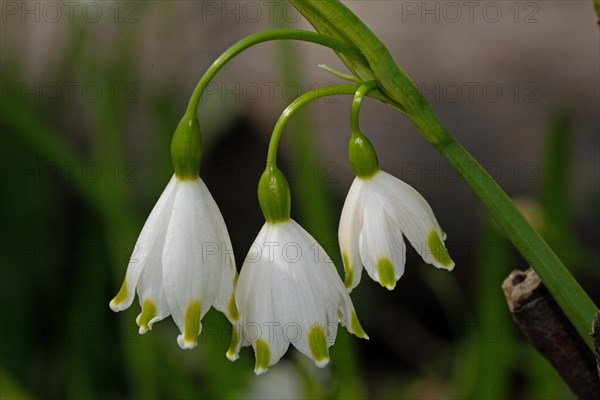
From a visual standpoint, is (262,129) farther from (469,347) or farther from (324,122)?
(469,347)

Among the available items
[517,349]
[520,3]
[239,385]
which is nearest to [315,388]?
[239,385]

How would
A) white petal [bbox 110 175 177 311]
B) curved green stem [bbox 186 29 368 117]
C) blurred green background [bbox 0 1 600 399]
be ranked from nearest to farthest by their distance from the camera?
curved green stem [bbox 186 29 368 117] → white petal [bbox 110 175 177 311] → blurred green background [bbox 0 1 600 399]

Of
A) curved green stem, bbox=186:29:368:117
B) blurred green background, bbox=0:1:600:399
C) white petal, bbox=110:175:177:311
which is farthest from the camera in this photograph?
blurred green background, bbox=0:1:600:399

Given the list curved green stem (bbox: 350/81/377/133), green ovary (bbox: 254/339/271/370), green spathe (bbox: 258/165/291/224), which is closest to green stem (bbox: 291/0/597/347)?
curved green stem (bbox: 350/81/377/133)

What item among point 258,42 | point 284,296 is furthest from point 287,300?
point 258,42

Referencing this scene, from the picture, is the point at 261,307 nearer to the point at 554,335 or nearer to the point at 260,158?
the point at 554,335

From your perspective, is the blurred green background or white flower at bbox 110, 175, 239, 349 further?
the blurred green background

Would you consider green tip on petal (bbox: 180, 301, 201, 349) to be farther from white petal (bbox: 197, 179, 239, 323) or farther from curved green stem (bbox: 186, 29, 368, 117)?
curved green stem (bbox: 186, 29, 368, 117)
